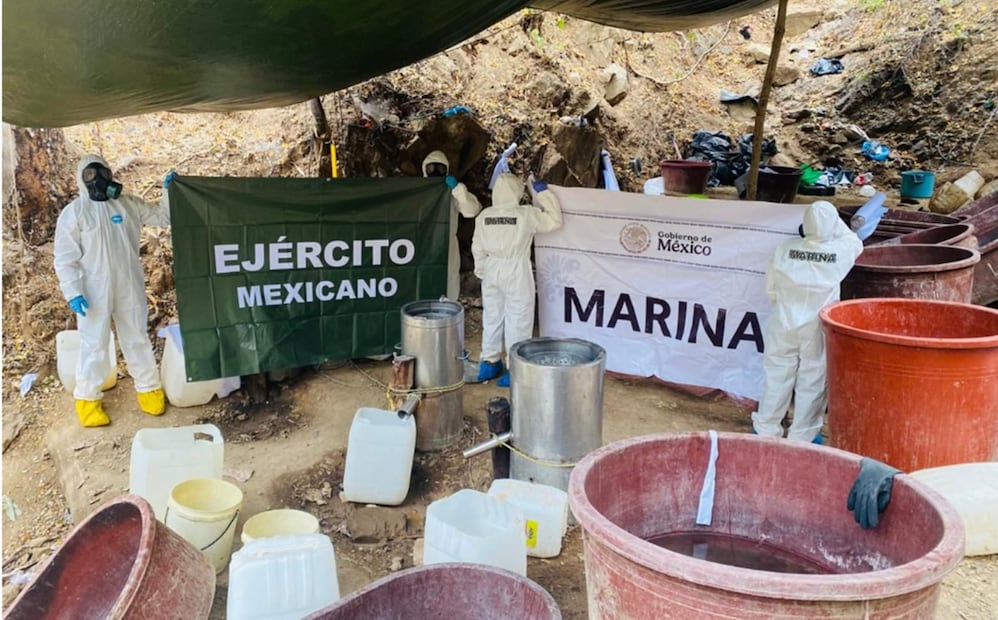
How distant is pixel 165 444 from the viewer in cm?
305

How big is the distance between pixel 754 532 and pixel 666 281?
101 inches

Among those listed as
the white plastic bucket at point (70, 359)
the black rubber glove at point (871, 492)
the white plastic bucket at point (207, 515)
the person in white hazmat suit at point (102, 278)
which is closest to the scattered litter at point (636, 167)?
the person in white hazmat suit at point (102, 278)

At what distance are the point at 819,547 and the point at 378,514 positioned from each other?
2054mm

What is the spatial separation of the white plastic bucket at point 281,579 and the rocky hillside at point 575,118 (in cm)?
344

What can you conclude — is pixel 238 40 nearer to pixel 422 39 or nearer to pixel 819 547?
pixel 422 39

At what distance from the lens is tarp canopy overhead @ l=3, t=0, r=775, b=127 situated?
2154 millimetres

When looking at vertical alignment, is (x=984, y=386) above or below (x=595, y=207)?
below

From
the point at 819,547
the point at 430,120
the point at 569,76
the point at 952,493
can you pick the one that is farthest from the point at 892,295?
the point at 569,76

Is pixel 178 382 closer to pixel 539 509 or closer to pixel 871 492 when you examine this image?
pixel 539 509

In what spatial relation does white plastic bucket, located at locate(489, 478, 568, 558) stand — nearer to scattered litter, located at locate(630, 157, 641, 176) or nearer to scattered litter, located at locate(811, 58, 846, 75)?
scattered litter, located at locate(630, 157, 641, 176)

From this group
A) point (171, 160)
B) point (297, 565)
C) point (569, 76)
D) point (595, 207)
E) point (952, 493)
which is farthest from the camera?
point (569, 76)

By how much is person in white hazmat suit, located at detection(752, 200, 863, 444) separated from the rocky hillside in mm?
3119

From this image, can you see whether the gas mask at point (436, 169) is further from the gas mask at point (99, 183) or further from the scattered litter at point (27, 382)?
the scattered litter at point (27, 382)

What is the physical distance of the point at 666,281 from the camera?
172 inches
